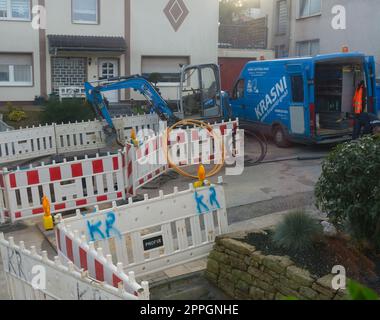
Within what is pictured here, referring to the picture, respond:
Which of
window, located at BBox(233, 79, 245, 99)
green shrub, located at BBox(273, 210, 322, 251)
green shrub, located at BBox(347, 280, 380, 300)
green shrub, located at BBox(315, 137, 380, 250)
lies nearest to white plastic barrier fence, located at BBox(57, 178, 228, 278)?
green shrub, located at BBox(273, 210, 322, 251)

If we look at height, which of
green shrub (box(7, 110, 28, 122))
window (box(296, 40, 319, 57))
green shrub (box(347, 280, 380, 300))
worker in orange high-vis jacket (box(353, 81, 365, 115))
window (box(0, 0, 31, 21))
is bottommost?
green shrub (box(347, 280, 380, 300))

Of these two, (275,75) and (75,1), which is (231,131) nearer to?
(275,75)

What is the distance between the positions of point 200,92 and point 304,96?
9.76 ft

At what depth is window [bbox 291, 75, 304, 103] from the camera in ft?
41.8

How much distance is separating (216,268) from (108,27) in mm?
18108

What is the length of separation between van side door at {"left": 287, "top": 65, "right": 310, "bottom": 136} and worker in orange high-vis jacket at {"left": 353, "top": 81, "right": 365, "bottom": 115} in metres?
1.45

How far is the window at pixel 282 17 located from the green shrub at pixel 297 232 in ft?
73.5

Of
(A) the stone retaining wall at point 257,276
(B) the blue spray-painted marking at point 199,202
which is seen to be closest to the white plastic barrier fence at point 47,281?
(A) the stone retaining wall at point 257,276

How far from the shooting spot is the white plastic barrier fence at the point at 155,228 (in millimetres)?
5336

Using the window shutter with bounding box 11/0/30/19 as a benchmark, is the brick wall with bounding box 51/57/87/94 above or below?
below

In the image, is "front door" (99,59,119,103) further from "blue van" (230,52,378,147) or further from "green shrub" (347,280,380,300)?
"green shrub" (347,280,380,300)

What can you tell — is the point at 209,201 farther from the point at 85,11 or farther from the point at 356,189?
the point at 85,11
